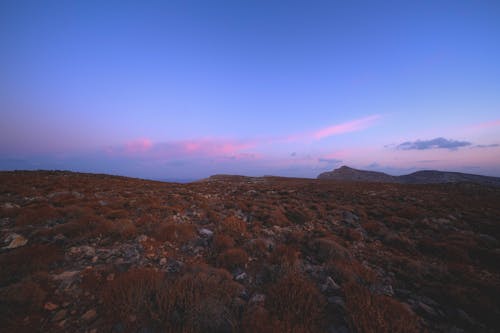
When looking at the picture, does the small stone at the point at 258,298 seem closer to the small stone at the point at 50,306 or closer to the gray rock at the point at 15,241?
the small stone at the point at 50,306

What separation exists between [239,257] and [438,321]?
451cm

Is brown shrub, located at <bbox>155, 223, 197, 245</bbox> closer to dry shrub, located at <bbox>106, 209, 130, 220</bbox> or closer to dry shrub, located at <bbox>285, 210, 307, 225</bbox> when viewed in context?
dry shrub, located at <bbox>106, 209, 130, 220</bbox>

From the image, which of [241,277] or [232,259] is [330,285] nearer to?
[241,277]

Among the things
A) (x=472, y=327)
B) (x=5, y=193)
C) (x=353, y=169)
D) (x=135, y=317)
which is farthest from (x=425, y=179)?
(x=5, y=193)

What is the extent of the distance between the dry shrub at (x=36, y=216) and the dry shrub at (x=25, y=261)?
3128mm

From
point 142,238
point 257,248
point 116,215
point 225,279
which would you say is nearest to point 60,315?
point 225,279

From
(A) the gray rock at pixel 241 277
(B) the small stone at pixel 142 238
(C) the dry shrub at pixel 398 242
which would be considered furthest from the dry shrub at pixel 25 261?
(C) the dry shrub at pixel 398 242

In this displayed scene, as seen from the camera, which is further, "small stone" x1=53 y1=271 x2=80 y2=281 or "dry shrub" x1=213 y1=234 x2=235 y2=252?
"dry shrub" x1=213 y1=234 x2=235 y2=252

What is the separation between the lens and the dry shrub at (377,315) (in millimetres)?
2943

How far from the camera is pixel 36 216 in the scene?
23.0 feet

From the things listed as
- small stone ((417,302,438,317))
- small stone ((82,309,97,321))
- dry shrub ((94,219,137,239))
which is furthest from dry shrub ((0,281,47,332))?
small stone ((417,302,438,317))

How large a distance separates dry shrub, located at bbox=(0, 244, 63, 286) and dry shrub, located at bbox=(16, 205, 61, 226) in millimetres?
3128

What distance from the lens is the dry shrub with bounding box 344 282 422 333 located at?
294cm

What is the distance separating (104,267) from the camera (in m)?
4.36
